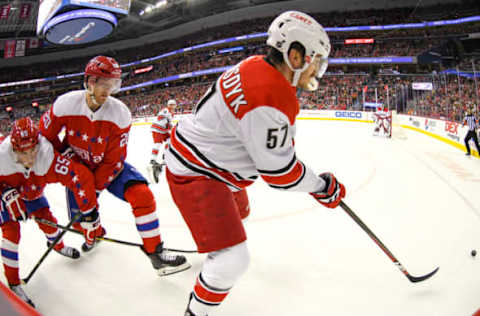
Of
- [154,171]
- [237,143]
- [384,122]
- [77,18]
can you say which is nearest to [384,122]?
[384,122]

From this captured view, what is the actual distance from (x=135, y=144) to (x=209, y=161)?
27.5 feet

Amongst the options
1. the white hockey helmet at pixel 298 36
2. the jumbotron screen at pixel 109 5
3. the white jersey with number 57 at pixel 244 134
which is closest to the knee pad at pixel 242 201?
the white jersey with number 57 at pixel 244 134

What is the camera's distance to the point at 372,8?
80.2 feet

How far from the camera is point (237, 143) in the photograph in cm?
142

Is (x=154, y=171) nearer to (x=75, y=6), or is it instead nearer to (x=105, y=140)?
(x=105, y=140)

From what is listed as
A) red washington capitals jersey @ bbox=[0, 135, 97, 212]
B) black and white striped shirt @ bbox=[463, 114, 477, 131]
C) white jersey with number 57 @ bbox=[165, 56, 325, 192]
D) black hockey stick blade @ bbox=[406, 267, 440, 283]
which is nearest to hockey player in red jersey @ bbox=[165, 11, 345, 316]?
white jersey with number 57 @ bbox=[165, 56, 325, 192]

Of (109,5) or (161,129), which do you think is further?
(109,5)

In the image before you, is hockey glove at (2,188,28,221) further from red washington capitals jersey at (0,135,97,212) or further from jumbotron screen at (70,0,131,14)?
jumbotron screen at (70,0,131,14)

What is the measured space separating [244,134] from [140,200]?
50.5 inches

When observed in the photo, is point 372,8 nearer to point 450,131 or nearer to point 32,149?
point 450,131

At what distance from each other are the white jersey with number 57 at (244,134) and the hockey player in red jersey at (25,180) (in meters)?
0.99

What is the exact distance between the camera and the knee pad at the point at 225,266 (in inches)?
53.7

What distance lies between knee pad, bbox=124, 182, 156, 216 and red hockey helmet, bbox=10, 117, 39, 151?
2.38ft

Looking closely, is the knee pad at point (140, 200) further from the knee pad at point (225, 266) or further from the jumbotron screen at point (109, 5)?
the jumbotron screen at point (109, 5)
